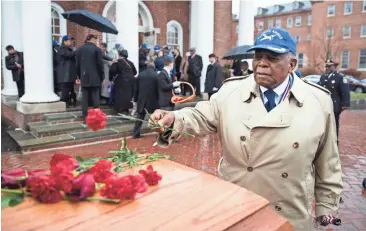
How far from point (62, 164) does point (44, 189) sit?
12 centimetres

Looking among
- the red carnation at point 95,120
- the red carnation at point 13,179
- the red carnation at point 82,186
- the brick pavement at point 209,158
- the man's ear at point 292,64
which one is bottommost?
the brick pavement at point 209,158

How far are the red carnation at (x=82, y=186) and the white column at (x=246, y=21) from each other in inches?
500

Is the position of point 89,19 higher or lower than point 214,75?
higher

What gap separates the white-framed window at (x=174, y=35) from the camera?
631 inches

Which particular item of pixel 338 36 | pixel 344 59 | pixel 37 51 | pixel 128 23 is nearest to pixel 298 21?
pixel 338 36

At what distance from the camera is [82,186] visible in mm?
1219

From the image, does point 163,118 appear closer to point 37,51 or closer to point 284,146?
point 284,146

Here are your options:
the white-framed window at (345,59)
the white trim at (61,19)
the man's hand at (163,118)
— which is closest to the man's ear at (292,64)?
the man's hand at (163,118)

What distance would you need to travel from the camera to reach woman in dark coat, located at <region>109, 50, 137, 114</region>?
26.7ft

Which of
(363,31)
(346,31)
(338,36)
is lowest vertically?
(338,36)

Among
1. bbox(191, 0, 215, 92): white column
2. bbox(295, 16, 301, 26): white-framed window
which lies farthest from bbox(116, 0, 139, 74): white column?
bbox(295, 16, 301, 26): white-framed window

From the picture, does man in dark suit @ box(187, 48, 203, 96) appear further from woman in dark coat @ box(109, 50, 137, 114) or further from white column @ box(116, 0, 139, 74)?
woman in dark coat @ box(109, 50, 137, 114)

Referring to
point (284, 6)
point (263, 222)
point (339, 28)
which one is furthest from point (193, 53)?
point (284, 6)

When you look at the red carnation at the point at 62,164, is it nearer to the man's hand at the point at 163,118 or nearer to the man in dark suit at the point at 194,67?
the man's hand at the point at 163,118
